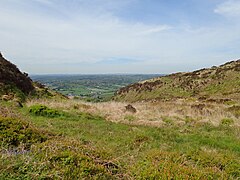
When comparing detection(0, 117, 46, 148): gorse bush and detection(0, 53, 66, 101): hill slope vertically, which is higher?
detection(0, 53, 66, 101): hill slope

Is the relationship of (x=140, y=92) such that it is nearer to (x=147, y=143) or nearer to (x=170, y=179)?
(x=147, y=143)

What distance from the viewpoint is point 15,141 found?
5.68 meters

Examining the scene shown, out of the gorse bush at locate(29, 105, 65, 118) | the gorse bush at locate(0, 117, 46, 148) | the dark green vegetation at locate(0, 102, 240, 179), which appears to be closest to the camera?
the dark green vegetation at locate(0, 102, 240, 179)

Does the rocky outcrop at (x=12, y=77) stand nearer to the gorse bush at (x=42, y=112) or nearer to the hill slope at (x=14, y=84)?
the hill slope at (x=14, y=84)

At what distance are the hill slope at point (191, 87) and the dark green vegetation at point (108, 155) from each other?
30437 millimetres

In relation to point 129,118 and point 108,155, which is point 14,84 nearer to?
point 129,118

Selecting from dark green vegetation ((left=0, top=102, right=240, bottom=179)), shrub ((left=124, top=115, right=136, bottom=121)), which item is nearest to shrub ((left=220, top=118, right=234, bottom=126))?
dark green vegetation ((left=0, top=102, right=240, bottom=179))

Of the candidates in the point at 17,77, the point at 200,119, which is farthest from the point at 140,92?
the point at 200,119

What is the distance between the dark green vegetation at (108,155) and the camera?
411 centimetres

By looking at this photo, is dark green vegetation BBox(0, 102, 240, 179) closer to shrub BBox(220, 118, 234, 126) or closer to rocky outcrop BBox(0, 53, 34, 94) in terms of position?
shrub BBox(220, 118, 234, 126)

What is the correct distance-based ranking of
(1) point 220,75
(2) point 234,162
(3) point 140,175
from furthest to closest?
(1) point 220,75 → (2) point 234,162 → (3) point 140,175

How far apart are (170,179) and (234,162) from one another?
10.5ft

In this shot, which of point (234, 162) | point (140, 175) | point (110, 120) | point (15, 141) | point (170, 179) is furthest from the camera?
point (110, 120)

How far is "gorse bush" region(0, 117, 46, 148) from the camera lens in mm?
5582
